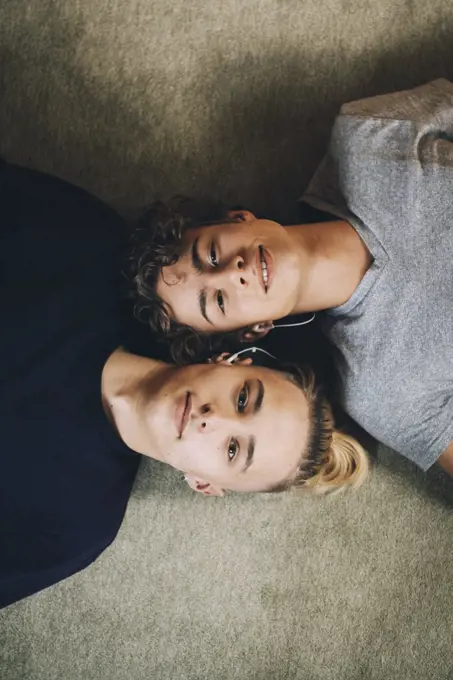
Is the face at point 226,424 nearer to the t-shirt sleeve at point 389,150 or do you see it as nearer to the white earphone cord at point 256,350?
the white earphone cord at point 256,350

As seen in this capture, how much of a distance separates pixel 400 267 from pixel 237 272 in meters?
0.35

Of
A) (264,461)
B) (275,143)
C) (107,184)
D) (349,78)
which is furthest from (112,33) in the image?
(264,461)

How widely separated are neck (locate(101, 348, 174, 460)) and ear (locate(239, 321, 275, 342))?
0.52 ft

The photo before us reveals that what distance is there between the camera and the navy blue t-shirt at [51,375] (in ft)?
3.60

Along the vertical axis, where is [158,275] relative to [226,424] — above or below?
above

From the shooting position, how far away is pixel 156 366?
1144 millimetres

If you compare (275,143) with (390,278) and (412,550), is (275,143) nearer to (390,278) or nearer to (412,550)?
(390,278)

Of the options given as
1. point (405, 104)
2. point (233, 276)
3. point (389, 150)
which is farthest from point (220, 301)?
point (405, 104)

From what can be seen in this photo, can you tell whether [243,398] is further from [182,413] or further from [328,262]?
[328,262]

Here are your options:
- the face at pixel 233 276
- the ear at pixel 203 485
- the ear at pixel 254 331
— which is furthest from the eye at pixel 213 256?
the ear at pixel 203 485

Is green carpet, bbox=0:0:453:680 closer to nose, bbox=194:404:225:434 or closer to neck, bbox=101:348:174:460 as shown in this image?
neck, bbox=101:348:174:460

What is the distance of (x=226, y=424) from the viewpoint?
101 cm

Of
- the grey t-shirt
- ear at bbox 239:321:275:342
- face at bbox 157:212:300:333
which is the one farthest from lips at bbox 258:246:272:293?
the grey t-shirt

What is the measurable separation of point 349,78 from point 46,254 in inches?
30.9
